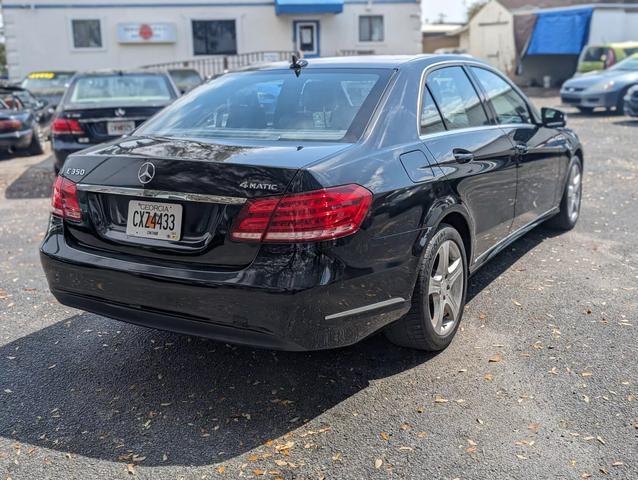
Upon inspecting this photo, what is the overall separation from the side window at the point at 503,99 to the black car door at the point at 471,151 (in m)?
0.24

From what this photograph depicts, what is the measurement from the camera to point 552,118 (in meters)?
5.57

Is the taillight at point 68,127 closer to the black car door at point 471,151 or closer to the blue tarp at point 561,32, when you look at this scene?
the black car door at point 471,151

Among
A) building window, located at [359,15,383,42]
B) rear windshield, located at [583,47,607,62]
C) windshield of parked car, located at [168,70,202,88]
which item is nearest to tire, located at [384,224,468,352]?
windshield of parked car, located at [168,70,202,88]

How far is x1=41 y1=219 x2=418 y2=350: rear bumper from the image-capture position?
287 centimetres

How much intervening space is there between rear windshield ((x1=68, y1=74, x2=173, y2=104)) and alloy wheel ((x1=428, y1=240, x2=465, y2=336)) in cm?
617

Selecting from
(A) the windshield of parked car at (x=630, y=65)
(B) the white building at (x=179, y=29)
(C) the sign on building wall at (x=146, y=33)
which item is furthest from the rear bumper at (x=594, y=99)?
(C) the sign on building wall at (x=146, y=33)

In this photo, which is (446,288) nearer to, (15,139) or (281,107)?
(281,107)

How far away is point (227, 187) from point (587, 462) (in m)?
1.91

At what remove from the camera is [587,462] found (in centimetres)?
276

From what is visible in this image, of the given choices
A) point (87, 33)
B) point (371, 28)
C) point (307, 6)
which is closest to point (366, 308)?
point (307, 6)

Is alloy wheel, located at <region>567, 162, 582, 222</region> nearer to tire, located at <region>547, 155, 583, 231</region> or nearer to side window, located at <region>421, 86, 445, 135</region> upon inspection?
tire, located at <region>547, 155, 583, 231</region>

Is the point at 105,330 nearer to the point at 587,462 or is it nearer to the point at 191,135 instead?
the point at 191,135

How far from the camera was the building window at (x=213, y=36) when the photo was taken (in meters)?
23.8

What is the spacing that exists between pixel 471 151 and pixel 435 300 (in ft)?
3.23
